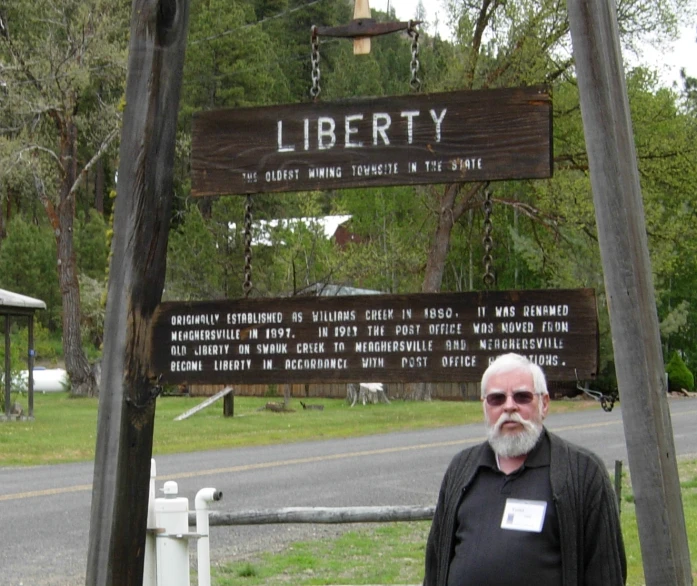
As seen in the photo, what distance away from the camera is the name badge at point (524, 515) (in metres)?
3.68

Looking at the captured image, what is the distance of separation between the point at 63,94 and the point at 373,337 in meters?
29.7

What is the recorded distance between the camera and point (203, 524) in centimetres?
692

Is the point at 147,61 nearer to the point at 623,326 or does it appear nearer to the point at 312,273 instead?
the point at 623,326

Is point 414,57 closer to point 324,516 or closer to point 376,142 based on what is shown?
point 376,142

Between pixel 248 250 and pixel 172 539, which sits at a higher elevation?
pixel 248 250

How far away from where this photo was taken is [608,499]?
3750mm

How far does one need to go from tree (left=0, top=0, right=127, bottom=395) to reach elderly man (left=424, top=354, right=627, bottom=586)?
1209 inches

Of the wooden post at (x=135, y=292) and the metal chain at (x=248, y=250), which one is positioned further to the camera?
the metal chain at (x=248, y=250)

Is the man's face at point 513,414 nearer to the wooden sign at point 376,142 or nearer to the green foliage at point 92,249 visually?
the wooden sign at point 376,142

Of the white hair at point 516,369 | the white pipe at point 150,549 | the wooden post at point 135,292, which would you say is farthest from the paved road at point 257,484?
the white hair at point 516,369

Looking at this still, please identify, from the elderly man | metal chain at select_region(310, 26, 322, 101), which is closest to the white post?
metal chain at select_region(310, 26, 322, 101)

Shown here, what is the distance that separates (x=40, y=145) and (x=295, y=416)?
45.8 ft

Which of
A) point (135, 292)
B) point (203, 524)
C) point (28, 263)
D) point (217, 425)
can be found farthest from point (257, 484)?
point (28, 263)

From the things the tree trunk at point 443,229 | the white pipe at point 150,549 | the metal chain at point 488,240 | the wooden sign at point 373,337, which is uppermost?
the tree trunk at point 443,229
